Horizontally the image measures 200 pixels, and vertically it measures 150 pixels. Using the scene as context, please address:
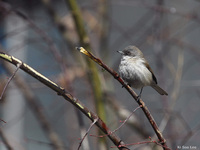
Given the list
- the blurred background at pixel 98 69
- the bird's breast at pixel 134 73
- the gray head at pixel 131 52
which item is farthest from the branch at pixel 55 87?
the gray head at pixel 131 52

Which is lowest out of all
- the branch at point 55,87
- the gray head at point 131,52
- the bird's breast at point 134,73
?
the branch at point 55,87

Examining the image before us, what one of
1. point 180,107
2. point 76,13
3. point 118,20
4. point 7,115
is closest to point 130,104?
point 180,107

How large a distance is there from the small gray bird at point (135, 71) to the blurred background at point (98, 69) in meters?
0.27

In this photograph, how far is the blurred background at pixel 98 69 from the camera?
12.2 feet

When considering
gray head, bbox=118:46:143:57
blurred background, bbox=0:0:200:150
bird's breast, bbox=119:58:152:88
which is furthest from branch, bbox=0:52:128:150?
gray head, bbox=118:46:143:57

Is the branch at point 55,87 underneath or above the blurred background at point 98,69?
underneath

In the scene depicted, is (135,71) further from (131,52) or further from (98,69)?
(98,69)

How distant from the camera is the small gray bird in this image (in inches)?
147

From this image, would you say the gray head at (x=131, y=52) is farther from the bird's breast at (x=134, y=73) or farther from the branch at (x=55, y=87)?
the branch at (x=55, y=87)

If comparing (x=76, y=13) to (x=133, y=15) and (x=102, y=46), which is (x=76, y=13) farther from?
(x=133, y=15)

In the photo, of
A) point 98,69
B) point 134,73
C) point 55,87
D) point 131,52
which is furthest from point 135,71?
point 55,87

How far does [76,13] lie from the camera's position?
366cm

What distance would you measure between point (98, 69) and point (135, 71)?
20.1 inches

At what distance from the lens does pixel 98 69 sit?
3.99 metres
